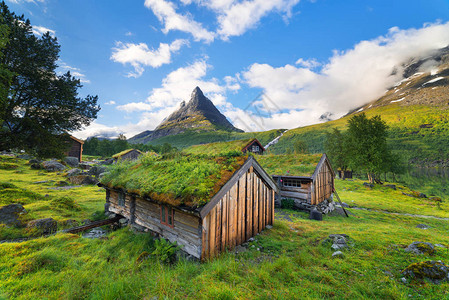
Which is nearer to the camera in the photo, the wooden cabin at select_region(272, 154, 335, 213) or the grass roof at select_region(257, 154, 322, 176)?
the wooden cabin at select_region(272, 154, 335, 213)

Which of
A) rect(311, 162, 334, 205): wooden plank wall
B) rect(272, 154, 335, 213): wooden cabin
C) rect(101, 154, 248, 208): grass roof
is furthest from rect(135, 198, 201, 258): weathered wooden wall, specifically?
rect(311, 162, 334, 205): wooden plank wall

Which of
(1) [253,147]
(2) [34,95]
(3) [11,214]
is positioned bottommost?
(3) [11,214]

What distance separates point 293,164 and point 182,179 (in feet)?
45.0

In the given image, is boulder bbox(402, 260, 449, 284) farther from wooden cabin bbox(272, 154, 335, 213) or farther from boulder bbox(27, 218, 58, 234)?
boulder bbox(27, 218, 58, 234)

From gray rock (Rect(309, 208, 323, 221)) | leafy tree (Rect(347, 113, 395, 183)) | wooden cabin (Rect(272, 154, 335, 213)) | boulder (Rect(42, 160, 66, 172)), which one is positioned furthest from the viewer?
leafy tree (Rect(347, 113, 395, 183))

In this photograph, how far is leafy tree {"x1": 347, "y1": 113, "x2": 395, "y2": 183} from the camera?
32062mm

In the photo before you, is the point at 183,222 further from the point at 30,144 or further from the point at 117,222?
the point at 30,144

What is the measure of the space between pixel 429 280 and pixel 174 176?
848cm

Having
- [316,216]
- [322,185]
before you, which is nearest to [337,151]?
[322,185]

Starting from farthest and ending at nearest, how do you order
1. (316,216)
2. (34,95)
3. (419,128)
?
1. (419,128)
2. (316,216)
3. (34,95)

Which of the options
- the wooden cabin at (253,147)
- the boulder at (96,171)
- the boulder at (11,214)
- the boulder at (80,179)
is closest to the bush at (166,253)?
the boulder at (11,214)

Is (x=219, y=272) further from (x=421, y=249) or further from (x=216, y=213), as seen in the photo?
(x=421, y=249)

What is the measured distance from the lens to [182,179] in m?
7.25

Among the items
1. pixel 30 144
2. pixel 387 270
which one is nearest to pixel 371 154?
pixel 387 270
